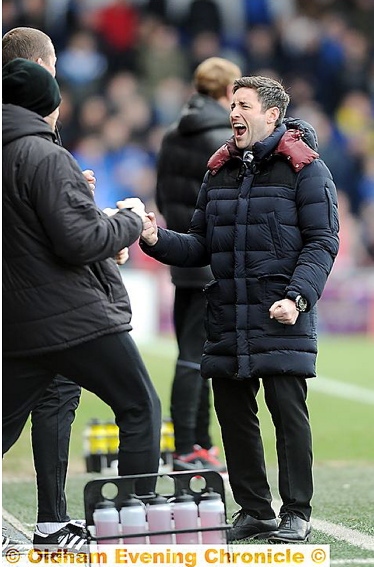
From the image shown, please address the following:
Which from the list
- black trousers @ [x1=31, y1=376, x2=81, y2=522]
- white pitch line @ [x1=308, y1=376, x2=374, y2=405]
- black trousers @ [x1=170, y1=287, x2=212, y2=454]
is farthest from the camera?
white pitch line @ [x1=308, y1=376, x2=374, y2=405]

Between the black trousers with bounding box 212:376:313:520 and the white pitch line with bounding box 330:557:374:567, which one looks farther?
the black trousers with bounding box 212:376:313:520

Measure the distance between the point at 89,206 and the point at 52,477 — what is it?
1463 millimetres

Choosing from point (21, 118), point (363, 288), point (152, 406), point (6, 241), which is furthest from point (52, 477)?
point (363, 288)

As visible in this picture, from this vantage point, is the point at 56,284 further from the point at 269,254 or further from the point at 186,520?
the point at 269,254

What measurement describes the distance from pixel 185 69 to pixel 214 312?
54.1ft

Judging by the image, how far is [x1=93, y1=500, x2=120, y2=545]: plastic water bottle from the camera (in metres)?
4.74

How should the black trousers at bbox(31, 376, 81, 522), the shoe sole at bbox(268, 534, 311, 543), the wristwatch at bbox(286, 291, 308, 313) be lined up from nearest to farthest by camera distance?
the wristwatch at bbox(286, 291, 308, 313) < the shoe sole at bbox(268, 534, 311, 543) < the black trousers at bbox(31, 376, 81, 522)

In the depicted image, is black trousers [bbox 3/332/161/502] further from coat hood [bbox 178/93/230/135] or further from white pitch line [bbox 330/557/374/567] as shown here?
coat hood [bbox 178/93/230/135]

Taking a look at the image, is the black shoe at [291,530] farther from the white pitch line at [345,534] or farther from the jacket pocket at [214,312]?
the jacket pocket at [214,312]

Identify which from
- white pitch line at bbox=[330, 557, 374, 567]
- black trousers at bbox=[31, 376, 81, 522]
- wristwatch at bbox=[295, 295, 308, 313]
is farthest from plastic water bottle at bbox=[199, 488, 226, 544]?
black trousers at bbox=[31, 376, 81, 522]

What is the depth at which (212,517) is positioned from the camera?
485cm

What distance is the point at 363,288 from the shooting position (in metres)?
20.1

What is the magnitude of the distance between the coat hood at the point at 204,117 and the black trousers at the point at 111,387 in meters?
3.29

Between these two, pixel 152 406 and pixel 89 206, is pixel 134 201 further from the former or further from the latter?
pixel 152 406
